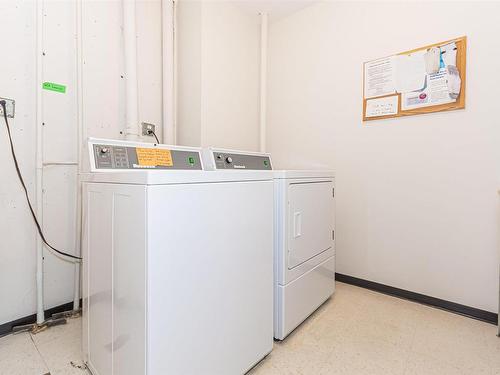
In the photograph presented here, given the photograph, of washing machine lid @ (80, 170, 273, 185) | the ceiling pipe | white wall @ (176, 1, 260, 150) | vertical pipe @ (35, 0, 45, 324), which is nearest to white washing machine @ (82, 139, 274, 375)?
washing machine lid @ (80, 170, 273, 185)

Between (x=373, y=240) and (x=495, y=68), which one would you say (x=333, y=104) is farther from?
(x=373, y=240)

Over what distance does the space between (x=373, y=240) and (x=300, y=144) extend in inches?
43.5

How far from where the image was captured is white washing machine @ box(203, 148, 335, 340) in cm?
148

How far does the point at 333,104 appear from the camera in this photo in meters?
2.40

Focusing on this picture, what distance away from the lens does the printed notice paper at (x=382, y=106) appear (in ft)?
6.75

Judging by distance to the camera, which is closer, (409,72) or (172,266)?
(172,266)

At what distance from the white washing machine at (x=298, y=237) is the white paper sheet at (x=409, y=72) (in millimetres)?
879

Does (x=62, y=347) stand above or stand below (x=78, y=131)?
below

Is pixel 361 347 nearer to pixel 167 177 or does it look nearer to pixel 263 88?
pixel 167 177

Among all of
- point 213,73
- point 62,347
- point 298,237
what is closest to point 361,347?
point 298,237

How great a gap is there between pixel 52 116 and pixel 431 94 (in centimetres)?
262

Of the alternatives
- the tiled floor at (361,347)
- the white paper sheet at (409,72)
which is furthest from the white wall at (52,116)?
the white paper sheet at (409,72)

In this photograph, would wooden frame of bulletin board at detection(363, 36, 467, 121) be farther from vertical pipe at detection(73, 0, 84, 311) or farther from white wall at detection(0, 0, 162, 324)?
vertical pipe at detection(73, 0, 84, 311)

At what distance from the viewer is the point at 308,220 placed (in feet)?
5.56
